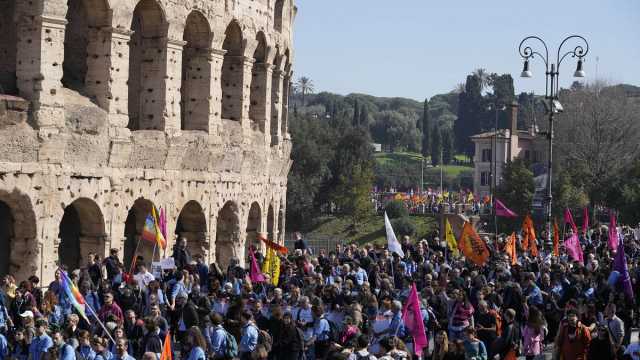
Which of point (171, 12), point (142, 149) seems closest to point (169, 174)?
point (142, 149)

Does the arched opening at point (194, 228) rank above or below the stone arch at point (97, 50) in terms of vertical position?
below

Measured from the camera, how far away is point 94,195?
2662 centimetres

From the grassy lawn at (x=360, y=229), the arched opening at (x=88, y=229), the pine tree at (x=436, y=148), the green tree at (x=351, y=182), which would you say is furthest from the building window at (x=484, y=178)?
the arched opening at (x=88, y=229)

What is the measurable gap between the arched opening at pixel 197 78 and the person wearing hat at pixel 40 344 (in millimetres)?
15973

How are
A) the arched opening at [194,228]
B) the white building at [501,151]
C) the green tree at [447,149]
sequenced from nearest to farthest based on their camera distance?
the arched opening at [194,228], the white building at [501,151], the green tree at [447,149]

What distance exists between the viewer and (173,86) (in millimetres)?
29562

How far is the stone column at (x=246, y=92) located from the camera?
33.9m

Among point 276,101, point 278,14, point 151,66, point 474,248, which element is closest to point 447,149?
point 276,101

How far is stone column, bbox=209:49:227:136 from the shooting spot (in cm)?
3148

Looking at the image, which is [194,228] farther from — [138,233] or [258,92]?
[258,92]

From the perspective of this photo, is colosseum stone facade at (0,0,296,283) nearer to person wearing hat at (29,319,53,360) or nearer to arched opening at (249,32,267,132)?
arched opening at (249,32,267,132)

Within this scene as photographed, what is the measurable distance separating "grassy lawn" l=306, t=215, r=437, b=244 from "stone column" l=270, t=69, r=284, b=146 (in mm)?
31486

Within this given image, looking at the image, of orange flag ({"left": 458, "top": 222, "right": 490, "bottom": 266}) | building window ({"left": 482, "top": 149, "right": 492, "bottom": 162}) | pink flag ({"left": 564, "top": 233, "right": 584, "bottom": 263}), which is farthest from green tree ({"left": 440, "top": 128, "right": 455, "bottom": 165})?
orange flag ({"left": 458, "top": 222, "right": 490, "bottom": 266})

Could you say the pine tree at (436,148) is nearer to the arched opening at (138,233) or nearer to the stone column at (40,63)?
the arched opening at (138,233)
